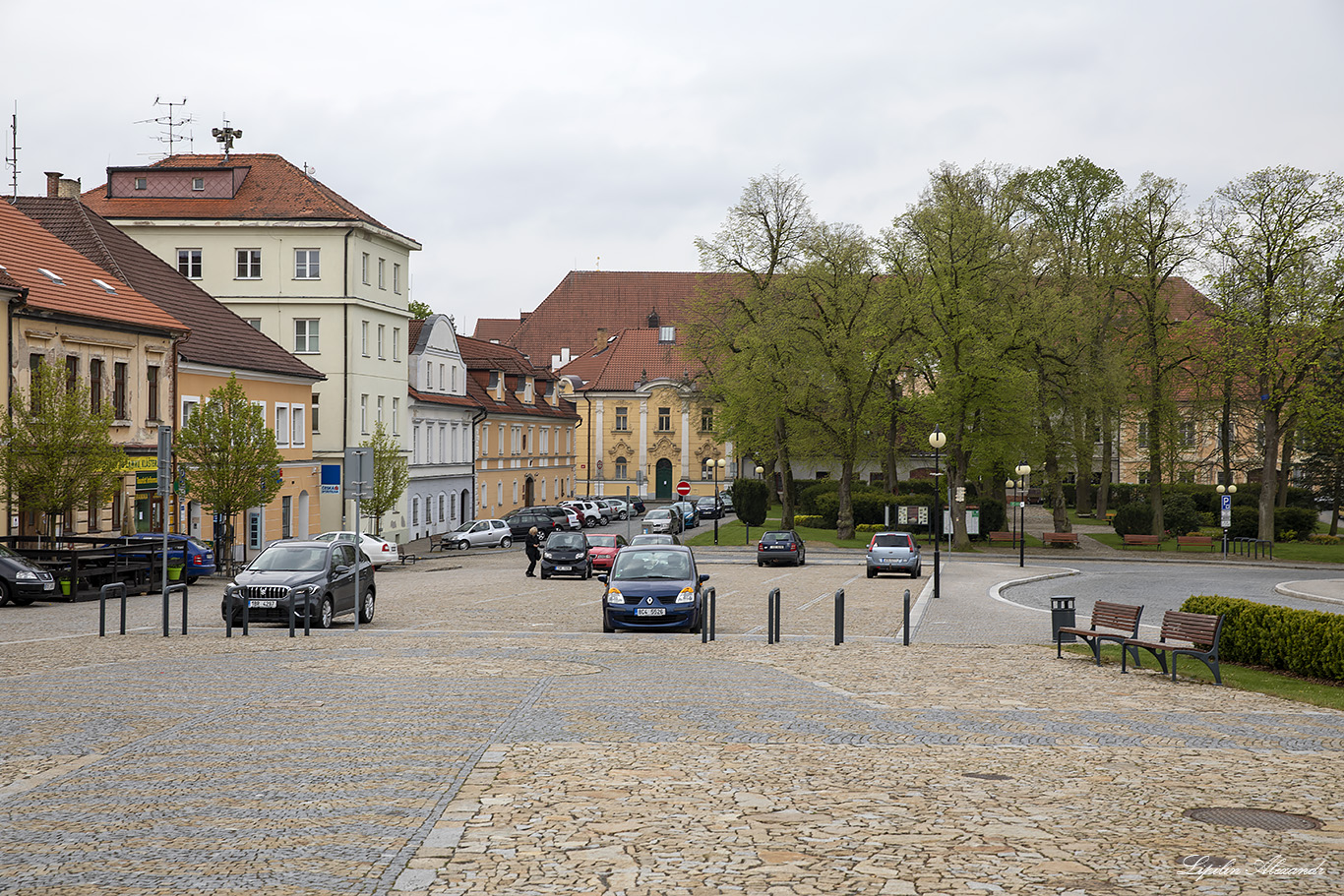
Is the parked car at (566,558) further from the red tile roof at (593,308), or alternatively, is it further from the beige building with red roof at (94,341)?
the red tile roof at (593,308)

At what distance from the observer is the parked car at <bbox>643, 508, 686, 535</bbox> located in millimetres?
62141

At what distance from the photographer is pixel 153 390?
40000 mm

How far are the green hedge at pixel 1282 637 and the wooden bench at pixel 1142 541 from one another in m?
37.9

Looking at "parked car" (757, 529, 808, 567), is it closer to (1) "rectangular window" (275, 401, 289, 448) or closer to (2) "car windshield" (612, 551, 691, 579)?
(1) "rectangular window" (275, 401, 289, 448)

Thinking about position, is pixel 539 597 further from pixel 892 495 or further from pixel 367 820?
pixel 892 495

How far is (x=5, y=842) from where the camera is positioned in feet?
24.5

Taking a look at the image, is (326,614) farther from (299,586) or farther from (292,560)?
(292,560)

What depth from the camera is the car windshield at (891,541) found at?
3853 centimetres

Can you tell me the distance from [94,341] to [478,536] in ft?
76.2

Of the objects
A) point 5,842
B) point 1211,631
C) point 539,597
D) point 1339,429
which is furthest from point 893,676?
point 1339,429

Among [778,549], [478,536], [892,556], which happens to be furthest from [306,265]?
[892,556]

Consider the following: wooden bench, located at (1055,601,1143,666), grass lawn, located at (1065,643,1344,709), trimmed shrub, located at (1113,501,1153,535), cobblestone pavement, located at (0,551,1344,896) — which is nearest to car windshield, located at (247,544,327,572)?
cobblestone pavement, located at (0,551,1344,896)

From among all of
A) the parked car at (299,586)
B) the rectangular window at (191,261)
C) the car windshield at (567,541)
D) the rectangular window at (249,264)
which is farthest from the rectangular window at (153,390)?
the parked car at (299,586)

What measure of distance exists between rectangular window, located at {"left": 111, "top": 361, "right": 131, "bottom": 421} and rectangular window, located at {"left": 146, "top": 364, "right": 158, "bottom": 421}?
4.26 feet
